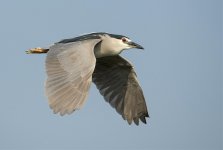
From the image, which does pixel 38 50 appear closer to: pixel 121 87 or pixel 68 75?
pixel 121 87

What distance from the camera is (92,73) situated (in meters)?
11.8

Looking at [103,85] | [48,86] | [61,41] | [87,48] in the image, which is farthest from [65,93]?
[103,85]

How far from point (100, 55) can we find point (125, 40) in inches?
24.6

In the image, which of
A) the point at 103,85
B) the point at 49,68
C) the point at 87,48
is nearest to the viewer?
the point at 49,68

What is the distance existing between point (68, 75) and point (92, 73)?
836mm

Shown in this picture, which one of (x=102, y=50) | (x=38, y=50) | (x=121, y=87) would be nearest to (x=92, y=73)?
(x=102, y=50)

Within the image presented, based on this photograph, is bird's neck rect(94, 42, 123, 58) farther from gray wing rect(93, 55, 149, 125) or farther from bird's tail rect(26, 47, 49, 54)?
bird's tail rect(26, 47, 49, 54)

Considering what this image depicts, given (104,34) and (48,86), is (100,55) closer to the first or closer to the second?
(104,34)

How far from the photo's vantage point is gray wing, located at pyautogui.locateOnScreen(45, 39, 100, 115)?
414 inches

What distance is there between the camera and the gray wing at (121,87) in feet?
46.3

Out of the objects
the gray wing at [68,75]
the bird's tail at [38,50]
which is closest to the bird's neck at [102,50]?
the gray wing at [68,75]

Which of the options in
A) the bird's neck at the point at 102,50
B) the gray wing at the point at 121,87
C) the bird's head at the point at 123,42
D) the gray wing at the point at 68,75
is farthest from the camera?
the gray wing at the point at 121,87

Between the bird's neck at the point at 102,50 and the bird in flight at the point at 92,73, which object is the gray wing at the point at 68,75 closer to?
the bird in flight at the point at 92,73

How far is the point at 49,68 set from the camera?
36.9 feet
